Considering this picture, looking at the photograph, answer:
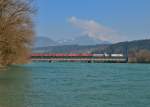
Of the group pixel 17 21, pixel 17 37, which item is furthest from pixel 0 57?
pixel 17 21

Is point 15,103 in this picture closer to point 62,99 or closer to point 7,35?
point 62,99

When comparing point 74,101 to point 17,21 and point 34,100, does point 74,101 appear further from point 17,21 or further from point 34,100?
point 17,21

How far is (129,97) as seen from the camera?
26.3 meters

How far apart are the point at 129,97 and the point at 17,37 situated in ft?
122

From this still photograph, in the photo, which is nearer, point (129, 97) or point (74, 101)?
point (74, 101)

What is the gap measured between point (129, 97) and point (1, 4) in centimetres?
2607

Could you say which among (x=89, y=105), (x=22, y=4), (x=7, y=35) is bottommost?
(x=89, y=105)

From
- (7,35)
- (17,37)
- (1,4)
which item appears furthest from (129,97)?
(17,37)

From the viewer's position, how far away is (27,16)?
52.2 m

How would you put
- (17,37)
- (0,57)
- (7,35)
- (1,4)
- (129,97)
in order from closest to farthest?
(129,97), (1,4), (7,35), (17,37), (0,57)

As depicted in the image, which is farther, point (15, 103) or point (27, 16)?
point (27, 16)

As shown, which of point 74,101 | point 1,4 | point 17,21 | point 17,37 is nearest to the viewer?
point 74,101

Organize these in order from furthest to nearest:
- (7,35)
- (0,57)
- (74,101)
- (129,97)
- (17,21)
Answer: (0,57), (7,35), (17,21), (129,97), (74,101)

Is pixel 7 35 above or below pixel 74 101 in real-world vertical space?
above
